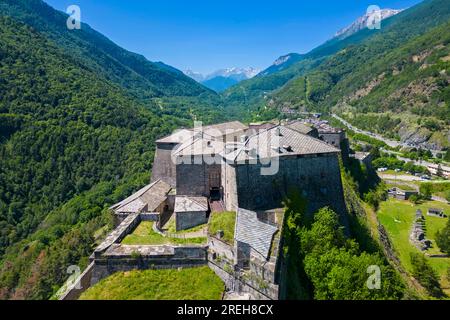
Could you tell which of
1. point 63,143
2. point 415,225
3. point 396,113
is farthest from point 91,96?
point 396,113

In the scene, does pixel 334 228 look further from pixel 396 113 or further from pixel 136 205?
pixel 396 113

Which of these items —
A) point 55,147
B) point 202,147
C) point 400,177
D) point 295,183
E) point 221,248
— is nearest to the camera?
point 221,248

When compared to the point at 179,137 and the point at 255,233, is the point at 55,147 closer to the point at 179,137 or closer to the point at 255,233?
the point at 179,137

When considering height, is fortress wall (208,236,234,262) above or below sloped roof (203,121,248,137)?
below

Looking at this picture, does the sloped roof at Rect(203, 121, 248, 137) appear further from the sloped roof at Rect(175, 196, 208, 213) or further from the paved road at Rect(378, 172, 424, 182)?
the paved road at Rect(378, 172, 424, 182)
